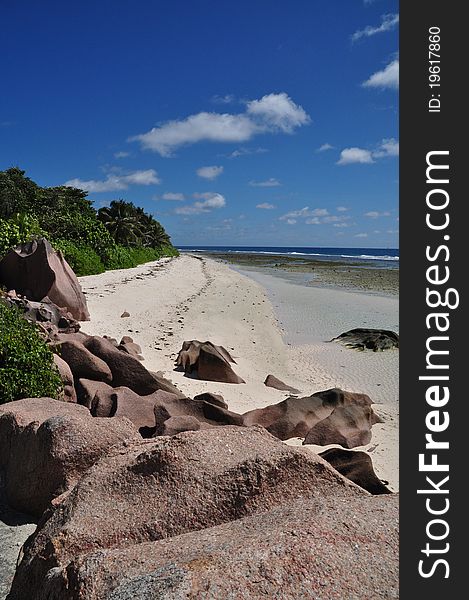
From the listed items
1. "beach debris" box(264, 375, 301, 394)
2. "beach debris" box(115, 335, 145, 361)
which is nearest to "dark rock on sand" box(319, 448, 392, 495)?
"beach debris" box(264, 375, 301, 394)

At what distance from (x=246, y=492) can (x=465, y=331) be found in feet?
4.38

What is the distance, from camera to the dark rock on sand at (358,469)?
4430mm

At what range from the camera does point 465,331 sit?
2.34m

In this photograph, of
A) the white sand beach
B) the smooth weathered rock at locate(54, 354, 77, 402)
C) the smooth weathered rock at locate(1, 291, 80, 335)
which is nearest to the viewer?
the smooth weathered rock at locate(54, 354, 77, 402)

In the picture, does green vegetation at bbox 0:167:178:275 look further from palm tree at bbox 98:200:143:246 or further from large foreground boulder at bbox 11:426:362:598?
large foreground boulder at bbox 11:426:362:598

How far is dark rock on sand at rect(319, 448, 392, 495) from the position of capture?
4.43m

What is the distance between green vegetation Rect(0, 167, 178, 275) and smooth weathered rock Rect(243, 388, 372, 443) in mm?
13841

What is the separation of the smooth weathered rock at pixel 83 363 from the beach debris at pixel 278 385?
133 inches

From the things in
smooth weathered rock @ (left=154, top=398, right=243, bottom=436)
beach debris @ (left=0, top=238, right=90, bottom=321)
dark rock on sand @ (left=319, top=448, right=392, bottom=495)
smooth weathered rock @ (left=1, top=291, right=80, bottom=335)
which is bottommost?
dark rock on sand @ (left=319, top=448, right=392, bottom=495)

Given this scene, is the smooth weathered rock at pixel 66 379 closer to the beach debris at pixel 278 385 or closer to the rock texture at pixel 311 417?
the rock texture at pixel 311 417

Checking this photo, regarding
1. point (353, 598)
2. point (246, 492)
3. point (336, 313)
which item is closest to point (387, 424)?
point (246, 492)

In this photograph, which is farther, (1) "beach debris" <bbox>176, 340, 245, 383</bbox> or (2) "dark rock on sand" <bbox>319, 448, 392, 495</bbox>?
(1) "beach debris" <bbox>176, 340, 245, 383</bbox>

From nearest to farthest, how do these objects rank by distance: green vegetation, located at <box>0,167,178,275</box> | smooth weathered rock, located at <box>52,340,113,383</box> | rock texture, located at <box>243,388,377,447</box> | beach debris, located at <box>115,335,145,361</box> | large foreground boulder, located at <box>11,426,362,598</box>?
1. large foreground boulder, located at <box>11,426,362,598</box>
2. rock texture, located at <box>243,388,377,447</box>
3. smooth weathered rock, located at <box>52,340,113,383</box>
4. beach debris, located at <box>115,335,145,361</box>
5. green vegetation, located at <box>0,167,178,275</box>

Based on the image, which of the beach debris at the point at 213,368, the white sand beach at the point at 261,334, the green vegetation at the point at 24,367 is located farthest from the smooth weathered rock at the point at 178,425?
the beach debris at the point at 213,368
